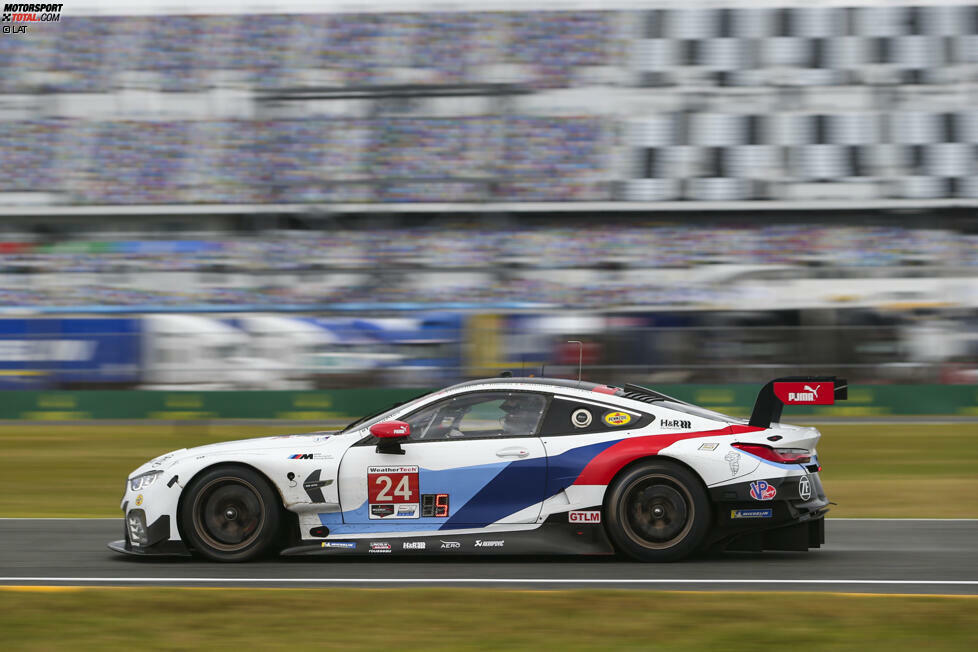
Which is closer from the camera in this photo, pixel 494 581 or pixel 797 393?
pixel 494 581

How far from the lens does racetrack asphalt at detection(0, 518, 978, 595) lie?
622cm

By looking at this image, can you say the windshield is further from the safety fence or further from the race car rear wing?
the safety fence

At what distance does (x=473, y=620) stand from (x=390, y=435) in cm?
172

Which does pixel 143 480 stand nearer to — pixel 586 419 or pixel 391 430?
pixel 391 430

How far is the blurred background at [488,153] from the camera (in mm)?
27656

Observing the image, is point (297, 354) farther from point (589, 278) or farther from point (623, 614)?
point (623, 614)

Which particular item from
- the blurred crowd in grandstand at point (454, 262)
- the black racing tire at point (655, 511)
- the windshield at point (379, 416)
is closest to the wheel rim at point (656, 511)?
the black racing tire at point (655, 511)

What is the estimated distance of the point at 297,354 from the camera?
2072cm

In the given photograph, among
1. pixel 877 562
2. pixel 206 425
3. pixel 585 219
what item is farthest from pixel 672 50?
pixel 877 562

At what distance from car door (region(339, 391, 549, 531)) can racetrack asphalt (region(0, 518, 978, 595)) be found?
0.29 metres

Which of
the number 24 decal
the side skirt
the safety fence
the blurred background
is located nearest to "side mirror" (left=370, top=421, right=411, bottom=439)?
the number 24 decal

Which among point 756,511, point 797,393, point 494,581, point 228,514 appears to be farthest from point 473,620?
point 797,393

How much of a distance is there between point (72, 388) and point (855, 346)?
13340 mm

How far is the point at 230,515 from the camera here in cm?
698
